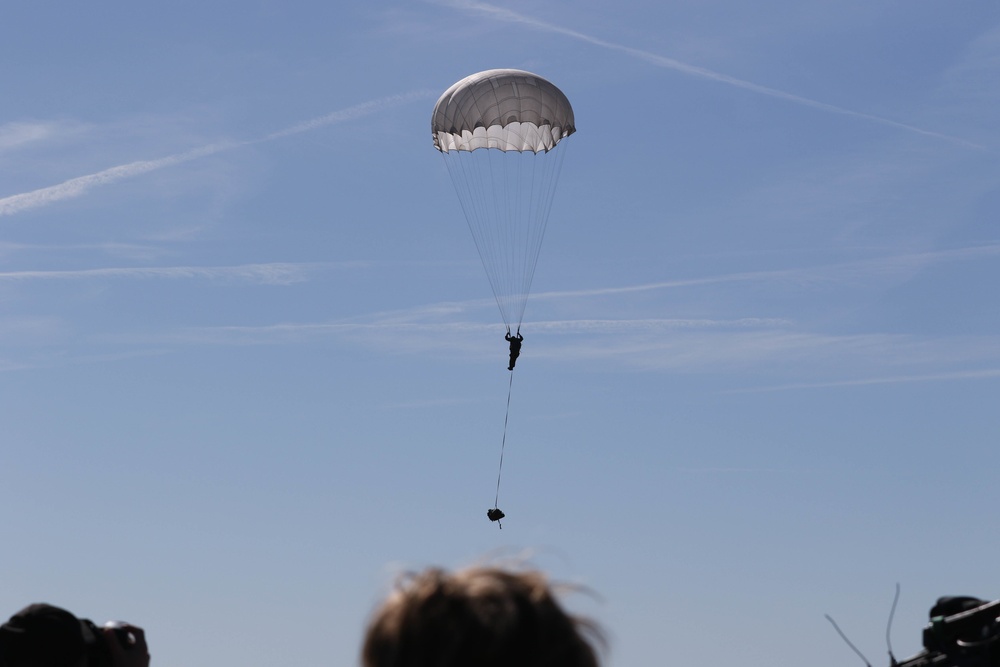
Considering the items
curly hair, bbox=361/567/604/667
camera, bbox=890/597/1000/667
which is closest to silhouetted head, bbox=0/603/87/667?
curly hair, bbox=361/567/604/667

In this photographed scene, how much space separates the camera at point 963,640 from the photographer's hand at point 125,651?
119 inches

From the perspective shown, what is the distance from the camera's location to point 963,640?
4266 millimetres

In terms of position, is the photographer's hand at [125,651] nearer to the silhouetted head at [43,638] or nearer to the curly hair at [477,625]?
the silhouetted head at [43,638]

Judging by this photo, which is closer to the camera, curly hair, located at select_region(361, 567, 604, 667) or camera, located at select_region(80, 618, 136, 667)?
curly hair, located at select_region(361, 567, 604, 667)

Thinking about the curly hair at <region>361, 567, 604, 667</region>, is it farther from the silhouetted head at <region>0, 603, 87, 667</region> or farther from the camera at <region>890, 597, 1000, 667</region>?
the silhouetted head at <region>0, 603, 87, 667</region>

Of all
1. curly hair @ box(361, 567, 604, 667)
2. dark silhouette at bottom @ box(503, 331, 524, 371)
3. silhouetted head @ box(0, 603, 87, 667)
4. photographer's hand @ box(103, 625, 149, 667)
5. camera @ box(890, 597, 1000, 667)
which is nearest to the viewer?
curly hair @ box(361, 567, 604, 667)

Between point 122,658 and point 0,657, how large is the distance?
0.50 meters

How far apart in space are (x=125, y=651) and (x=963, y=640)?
10.8 ft

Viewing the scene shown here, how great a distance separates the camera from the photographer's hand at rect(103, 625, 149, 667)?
515 centimetres

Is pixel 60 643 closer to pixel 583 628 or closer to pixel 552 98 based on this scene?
pixel 583 628

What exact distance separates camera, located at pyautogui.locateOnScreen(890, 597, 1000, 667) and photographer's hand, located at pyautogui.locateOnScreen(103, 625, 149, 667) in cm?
302

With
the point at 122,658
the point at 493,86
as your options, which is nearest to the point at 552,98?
the point at 493,86

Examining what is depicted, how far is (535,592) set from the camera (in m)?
2.43

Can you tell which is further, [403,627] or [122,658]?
[122,658]
